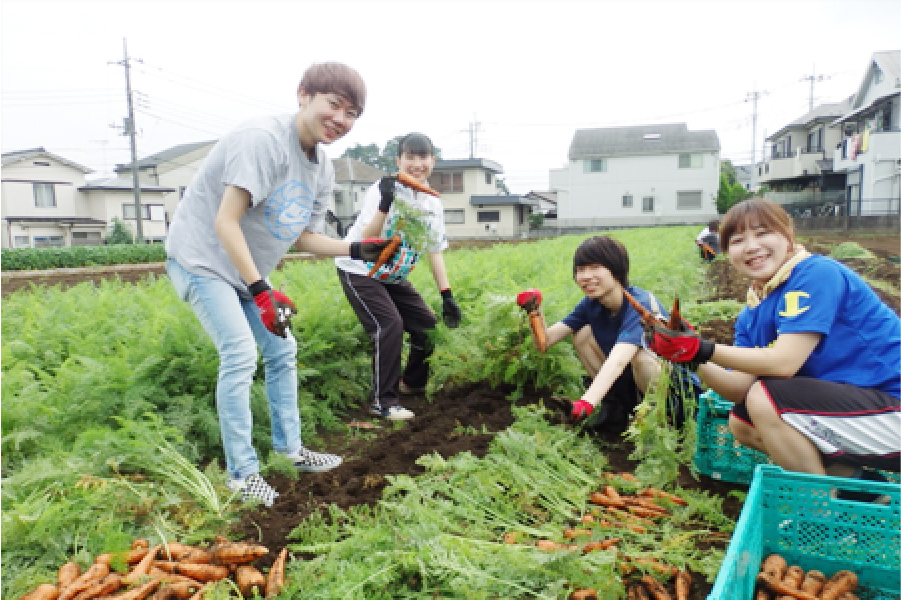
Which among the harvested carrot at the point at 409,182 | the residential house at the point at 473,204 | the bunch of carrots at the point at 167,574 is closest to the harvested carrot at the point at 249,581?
the bunch of carrots at the point at 167,574

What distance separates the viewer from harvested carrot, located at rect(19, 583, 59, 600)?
80.4 inches

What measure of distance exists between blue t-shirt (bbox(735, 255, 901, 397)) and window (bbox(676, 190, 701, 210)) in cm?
4602

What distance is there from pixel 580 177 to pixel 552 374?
4447 cm

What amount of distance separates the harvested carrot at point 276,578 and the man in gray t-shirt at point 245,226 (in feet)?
1.91

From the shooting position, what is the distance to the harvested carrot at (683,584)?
6.75 feet

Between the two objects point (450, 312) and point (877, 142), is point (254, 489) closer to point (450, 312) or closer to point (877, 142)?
point (450, 312)

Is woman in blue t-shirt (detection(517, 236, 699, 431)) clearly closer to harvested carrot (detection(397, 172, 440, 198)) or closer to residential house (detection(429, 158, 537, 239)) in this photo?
harvested carrot (detection(397, 172, 440, 198))

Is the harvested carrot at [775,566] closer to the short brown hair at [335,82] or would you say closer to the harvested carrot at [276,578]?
the harvested carrot at [276,578]

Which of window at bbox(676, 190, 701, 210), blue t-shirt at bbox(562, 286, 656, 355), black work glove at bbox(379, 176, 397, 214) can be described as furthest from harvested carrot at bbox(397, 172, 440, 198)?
window at bbox(676, 190, 701, 210)

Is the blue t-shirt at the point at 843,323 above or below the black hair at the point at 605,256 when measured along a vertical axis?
below

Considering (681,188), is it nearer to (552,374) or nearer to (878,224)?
(878,224)

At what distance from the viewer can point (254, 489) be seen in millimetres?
2846

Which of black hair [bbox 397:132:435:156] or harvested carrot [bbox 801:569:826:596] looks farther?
black hair [bbox 397:132:435:156]

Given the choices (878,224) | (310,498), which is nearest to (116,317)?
(310,498)
